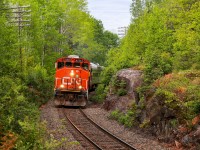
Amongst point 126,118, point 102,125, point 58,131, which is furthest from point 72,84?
point 58,131

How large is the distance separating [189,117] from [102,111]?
38.8 ft

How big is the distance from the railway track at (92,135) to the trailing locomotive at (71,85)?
13.1 ft

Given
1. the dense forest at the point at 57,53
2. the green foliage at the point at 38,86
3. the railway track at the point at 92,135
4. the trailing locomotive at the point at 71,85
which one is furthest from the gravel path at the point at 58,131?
the trailing locomotive at the point at 71,85

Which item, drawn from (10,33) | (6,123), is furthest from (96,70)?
(6,123)

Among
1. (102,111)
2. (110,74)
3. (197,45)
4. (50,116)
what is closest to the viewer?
(197,45)

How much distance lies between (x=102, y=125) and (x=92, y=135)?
2.90 meters

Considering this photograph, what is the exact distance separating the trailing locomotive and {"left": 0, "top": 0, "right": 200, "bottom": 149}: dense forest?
2155 mm

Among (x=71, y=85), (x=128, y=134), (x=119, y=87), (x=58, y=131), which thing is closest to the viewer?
(x=58, y=131)

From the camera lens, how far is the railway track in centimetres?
1475

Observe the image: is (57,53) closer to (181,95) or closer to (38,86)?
(38,86)

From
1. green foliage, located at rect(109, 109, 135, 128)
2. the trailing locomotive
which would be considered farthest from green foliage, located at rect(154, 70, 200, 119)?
the trailing locomotive

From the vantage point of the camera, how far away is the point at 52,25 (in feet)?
127

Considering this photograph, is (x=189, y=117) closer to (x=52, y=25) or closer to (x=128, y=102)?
(x=128, y=102)

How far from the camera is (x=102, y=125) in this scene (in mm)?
20125
